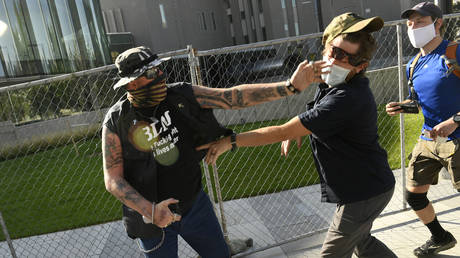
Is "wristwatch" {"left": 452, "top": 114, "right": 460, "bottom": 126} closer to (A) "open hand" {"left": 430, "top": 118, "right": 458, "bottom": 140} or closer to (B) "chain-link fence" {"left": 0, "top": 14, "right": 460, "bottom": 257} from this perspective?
(A) "open hand" {"left": 430, "top": 118, "right": 458, "bottom": 140}

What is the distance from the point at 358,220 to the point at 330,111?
72cm

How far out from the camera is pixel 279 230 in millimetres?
4125

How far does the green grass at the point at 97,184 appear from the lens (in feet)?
19.2

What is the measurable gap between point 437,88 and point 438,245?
1357 mm

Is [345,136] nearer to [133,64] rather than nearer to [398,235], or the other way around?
[133,64]

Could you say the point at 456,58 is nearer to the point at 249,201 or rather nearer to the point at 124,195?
the point at 124,195

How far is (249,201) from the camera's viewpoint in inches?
211

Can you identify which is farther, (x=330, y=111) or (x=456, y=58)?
(x=456, y=58)

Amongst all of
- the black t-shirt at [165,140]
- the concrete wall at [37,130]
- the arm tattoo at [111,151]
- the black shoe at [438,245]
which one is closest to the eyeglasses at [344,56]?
the black t-shirt at [165,140]

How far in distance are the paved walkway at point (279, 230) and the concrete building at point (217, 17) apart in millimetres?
15544

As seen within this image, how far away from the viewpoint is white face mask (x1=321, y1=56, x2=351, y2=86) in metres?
2.01

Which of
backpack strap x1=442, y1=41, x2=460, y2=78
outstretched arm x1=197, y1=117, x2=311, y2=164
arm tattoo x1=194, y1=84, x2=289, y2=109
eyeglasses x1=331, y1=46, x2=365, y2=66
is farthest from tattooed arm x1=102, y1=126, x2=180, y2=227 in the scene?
backpack strap x1=442, y1=41, x2=460, y2=78

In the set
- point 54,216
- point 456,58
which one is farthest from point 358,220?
point 54,216

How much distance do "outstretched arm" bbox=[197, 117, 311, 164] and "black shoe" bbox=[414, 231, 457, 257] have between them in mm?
1941
